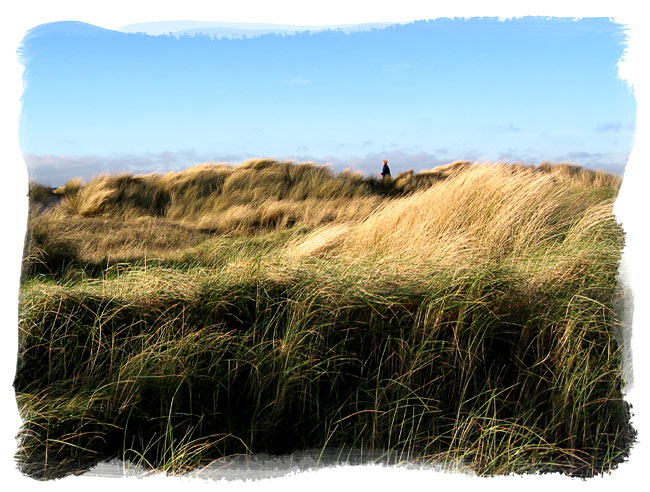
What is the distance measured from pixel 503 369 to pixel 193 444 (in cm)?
138

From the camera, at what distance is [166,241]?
18.6 ft

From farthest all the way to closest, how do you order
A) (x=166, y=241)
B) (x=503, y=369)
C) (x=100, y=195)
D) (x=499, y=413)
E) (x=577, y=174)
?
1. (x=577, y=174)
2. (x=100, y=195)
3. (x=166, y=241)
4. (x=503, y=369)
5. (x=499, y=413)

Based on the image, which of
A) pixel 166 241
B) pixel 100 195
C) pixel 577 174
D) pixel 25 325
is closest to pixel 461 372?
pixel 25 325

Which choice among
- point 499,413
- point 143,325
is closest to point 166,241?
point 143,325

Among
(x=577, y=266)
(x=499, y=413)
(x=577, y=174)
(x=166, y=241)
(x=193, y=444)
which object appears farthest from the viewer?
(x=577, y=174)

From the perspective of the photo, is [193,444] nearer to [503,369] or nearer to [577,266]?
[503,369]

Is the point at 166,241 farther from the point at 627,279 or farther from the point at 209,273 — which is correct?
the point at 627,279

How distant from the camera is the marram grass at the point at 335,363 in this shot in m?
2.24

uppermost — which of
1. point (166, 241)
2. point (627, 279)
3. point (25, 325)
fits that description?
point (627, 279)

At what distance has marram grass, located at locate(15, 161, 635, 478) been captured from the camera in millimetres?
2240

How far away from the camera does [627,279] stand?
7.64 ft

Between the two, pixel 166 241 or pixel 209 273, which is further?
pixel 166 241

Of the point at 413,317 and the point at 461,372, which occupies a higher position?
the point at 413,317

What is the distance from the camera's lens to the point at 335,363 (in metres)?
2.54
